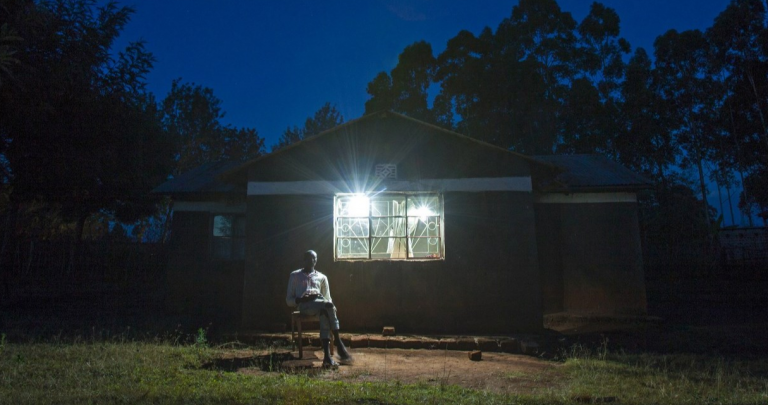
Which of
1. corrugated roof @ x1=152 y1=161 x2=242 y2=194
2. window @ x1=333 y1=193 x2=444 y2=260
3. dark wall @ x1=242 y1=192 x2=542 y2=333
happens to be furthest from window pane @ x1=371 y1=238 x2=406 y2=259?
corrugated roof @ x1=152 y1=161 x2=242 y2=194

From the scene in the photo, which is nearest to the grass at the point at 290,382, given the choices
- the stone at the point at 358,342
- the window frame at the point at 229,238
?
the stone at the point at 358,342

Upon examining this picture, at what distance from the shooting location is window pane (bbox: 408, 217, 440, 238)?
927cm

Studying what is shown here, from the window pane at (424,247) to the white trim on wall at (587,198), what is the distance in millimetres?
2766

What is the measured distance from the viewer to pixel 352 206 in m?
9.51

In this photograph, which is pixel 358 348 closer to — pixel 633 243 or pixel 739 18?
pixel 633 243

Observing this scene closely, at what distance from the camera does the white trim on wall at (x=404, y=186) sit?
9023 mm

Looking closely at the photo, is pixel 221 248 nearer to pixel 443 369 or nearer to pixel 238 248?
pixel 238 248

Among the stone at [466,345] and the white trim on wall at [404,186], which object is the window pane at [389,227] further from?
the stone at [466,345]

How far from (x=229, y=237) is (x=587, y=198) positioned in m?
8.45

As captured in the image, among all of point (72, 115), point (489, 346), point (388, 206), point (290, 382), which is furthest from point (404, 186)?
point (72, 115)

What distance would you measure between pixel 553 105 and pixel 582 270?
17.6 meters

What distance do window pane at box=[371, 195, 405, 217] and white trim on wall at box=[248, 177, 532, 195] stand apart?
1.21 feet

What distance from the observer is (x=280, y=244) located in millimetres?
9109

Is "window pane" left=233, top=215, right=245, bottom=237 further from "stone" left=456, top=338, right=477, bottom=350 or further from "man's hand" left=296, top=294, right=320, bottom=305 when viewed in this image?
"stone" left=456, top=338, right=477, bottom=350
